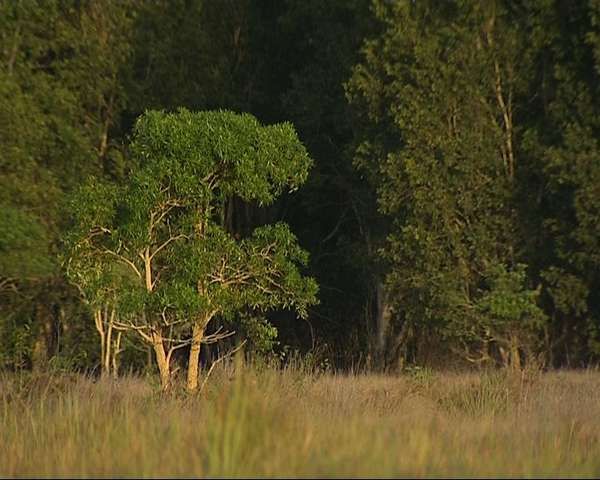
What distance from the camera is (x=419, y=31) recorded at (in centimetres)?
1873

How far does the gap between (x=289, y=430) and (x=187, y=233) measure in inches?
264

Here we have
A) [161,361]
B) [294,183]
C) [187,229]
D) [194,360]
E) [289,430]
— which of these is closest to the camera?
[289,430]

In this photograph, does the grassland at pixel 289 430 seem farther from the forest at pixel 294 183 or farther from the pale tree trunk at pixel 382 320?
the pale tree trunk at pixel 382 320

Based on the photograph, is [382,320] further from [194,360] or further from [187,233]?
[194,360]

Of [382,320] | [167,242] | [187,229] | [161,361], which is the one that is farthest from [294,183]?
[382,320]

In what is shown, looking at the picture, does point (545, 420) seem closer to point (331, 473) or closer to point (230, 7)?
point (331, 473)

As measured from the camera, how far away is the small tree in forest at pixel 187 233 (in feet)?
40.8

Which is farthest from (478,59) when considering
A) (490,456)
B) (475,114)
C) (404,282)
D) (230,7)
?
(490,456)

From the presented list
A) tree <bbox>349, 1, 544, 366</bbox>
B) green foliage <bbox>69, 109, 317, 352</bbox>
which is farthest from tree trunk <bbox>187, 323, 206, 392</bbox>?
tree <bbox>349, 1, 544, 366</bbox>

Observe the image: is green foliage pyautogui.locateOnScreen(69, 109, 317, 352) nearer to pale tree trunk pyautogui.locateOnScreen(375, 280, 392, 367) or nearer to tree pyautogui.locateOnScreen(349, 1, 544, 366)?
tree pyautogui.locateOnScreen(349, 1, 544, 366)

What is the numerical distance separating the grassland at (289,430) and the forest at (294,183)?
0.95ft

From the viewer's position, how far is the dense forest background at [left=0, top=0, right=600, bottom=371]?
17594mm

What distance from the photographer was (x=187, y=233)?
13.2 metres

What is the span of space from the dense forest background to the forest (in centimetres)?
5
